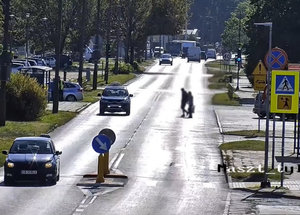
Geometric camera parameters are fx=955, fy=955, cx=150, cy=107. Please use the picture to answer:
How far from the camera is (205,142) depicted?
4766 centimetres

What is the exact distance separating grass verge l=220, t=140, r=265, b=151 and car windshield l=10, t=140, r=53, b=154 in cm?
1454

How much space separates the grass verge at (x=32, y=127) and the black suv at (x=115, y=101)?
257 centimetres

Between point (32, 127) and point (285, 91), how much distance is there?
2155cm

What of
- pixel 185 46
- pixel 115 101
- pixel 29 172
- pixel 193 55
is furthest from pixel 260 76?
pixel 115 101

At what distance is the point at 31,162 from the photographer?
3066cm

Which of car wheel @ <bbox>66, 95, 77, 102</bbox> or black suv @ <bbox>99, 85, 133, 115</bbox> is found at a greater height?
black suv @ <bbox>99, 85, 133, 115</bbox>

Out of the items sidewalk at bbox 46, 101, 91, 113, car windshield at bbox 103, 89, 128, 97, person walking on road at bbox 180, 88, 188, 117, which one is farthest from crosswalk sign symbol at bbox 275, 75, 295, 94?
sidewalk at bbox 46, 101, 91, 113

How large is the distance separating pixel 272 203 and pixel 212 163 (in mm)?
11158

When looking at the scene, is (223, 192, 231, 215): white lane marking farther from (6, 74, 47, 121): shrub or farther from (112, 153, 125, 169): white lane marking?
(6, 74, 47, 121): shrub

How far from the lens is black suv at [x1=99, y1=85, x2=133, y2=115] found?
2399 inches

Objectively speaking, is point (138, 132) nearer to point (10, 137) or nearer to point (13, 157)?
point (10, 137)

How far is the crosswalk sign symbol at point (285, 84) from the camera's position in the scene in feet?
103

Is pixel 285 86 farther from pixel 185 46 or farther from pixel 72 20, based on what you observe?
pixel 72 20

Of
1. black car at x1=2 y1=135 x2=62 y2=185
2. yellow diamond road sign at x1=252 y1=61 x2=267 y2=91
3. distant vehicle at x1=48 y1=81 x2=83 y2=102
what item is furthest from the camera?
distant vehicle at x1=48 y1=81 x2=83 y2=102
